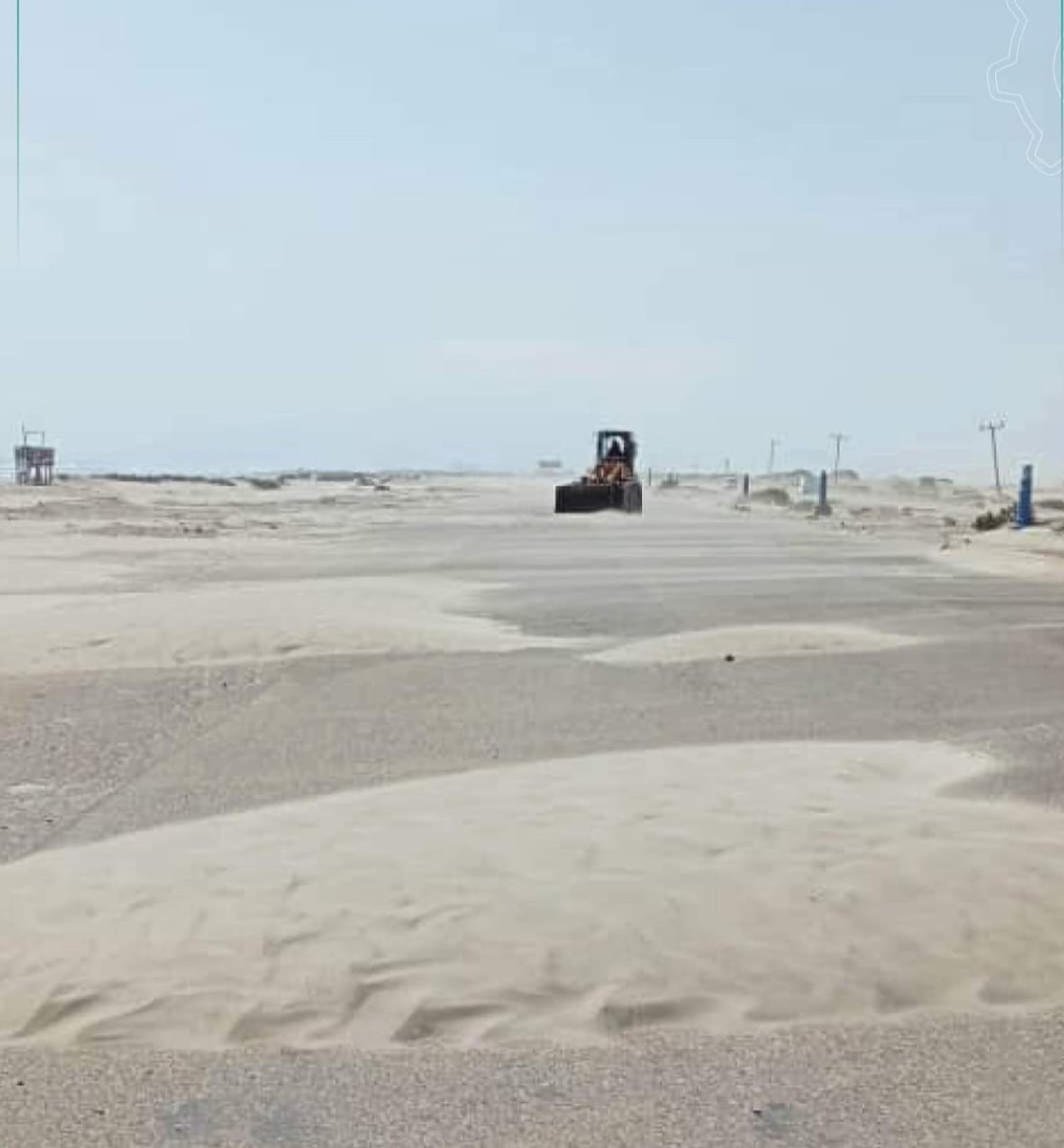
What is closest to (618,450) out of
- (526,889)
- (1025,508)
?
(1025,508)

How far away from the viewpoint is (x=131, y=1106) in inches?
162

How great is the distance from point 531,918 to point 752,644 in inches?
393

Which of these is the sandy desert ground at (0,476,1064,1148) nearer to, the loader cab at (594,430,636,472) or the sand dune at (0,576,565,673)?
the sand dune at (0,576,565,673)

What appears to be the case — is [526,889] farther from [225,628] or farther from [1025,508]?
[1025,508]

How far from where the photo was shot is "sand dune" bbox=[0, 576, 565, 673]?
1456 cm

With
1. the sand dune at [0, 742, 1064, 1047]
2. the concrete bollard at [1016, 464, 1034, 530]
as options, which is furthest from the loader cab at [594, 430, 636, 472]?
the sand dune at [0, 742, 1064, 1047]

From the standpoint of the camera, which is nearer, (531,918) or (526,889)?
(531,918)

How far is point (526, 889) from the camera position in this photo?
20.1 feet

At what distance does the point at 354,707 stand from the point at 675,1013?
22.7 feet

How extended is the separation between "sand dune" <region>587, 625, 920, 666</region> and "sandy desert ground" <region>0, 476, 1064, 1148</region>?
4.3 inches

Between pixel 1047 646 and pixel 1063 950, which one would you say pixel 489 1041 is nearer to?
pixel 1063 950

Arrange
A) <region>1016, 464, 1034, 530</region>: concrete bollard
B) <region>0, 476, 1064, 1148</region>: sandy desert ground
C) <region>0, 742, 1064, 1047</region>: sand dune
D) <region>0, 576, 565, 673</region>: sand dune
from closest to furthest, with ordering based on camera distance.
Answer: <region>0, 476, 1064, 1148</region>: sandy desert ground
<region>0, 742, 1064, 1047</region>: sand dune
<region>0, 576, 565, 673</region>: sand dune
<region>1016, 464, 1034, 530</region>: concrete bollard

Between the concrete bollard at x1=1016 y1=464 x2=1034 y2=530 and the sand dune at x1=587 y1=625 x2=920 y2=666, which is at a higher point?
the concrete bollard at x1=1016 y1=464 x2=1034 y2=530

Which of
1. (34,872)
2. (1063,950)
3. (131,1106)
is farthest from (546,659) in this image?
(131,1106)
